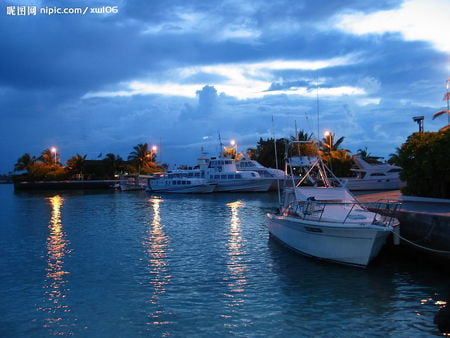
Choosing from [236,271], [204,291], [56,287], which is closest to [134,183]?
[236,271]

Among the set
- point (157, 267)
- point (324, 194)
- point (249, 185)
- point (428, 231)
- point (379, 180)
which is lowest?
point (157, 267)

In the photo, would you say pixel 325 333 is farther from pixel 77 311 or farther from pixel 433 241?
pixel 433 241

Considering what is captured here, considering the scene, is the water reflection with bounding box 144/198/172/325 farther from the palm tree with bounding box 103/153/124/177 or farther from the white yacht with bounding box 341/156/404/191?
the palm tree with bounding box 103/153/124/177

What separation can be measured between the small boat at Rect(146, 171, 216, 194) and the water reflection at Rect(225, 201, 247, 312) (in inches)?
1696

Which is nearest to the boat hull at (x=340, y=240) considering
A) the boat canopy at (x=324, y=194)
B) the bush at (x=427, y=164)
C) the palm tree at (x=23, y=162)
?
the boat canopy at (x=324, y=194)

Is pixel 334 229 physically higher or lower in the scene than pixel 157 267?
higher

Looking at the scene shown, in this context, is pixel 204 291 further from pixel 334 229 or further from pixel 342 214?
pixel 342 214

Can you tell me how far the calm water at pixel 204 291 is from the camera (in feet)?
35.0

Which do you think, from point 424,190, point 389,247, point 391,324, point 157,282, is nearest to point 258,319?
point 391,324

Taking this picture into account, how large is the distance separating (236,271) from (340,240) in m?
3.97

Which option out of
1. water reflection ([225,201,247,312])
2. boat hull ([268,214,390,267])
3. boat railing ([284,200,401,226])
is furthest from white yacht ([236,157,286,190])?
boat hull ([268,214,390,267])

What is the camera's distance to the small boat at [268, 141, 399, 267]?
1477cm

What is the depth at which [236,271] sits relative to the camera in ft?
52.5

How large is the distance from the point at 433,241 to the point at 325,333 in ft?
27.6
